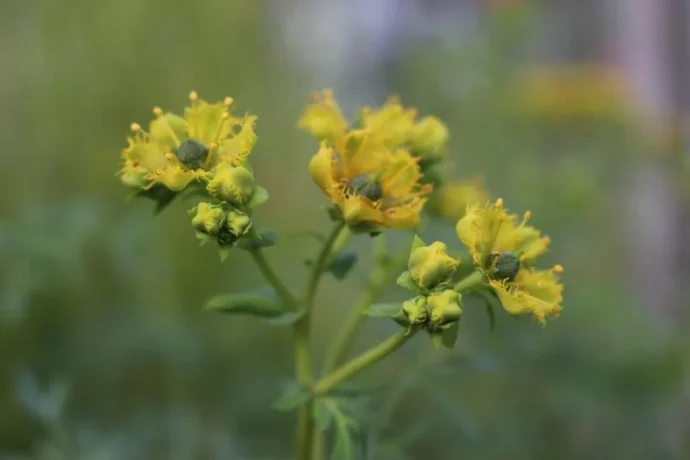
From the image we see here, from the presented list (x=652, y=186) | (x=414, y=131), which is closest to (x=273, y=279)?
(x=414, y=131)

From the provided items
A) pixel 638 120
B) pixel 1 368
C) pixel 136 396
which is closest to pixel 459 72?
pixel 638 120

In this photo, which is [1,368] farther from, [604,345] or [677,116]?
[677,116]

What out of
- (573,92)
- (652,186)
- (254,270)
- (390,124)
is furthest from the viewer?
(573,92)

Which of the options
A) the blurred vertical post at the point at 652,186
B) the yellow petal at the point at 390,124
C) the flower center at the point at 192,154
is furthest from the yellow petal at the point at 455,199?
the blurred vertical post at the point at 652,186

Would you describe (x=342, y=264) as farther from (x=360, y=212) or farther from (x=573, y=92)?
(x=573, y=92)

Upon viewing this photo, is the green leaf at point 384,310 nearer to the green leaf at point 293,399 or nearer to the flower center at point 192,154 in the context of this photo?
the green leaf at point 293,399

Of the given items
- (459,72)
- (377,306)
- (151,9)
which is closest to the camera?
(377,306)
